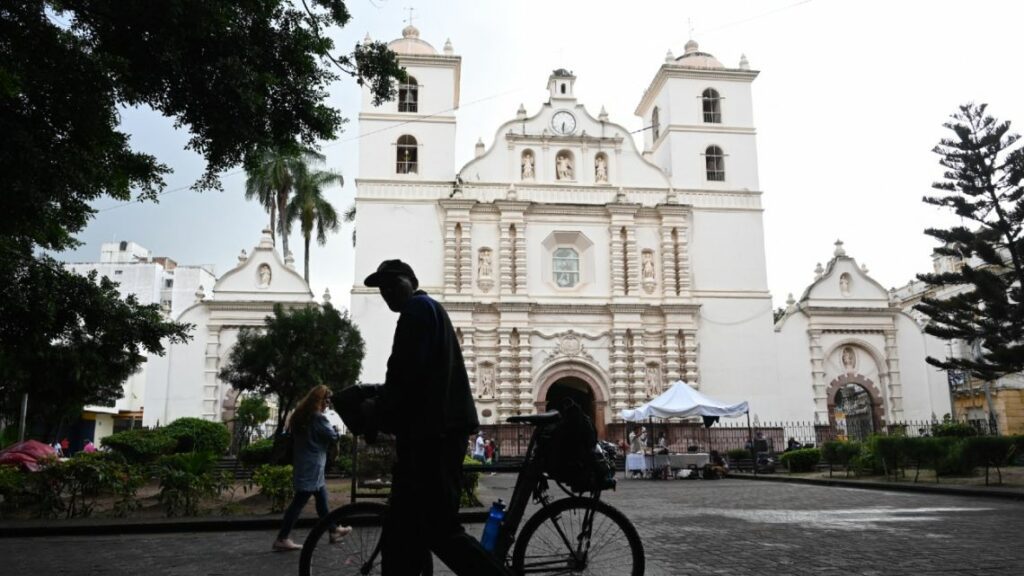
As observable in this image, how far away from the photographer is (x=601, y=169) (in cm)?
2986

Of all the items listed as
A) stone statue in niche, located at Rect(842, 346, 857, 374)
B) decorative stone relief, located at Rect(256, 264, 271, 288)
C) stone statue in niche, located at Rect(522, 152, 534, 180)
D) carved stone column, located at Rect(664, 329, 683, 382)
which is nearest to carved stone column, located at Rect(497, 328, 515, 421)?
carved stone column, located at Rect(664, 329, 683, 382)

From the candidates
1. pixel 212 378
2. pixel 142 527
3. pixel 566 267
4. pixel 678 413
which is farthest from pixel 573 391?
pixel 142 527

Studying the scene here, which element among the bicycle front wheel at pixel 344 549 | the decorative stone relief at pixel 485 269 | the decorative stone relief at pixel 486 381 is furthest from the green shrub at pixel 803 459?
the bicycle front wheel at pixel 344 549

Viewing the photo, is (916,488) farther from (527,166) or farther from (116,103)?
(527,166)

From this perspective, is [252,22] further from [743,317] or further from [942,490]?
[743,317]

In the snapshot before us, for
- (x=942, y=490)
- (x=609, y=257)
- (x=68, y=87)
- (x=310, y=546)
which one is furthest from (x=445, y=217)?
(x=310, y=546)

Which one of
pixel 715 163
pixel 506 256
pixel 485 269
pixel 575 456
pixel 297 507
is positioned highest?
pixel 715 163

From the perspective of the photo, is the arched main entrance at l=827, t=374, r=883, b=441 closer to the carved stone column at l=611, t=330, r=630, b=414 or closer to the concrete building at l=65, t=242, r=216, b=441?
the carved stone column at l=611, t=330, r=630, b=414

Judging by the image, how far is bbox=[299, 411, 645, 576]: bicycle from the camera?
4277mm

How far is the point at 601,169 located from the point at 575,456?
26408 mm

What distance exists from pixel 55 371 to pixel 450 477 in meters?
13.1

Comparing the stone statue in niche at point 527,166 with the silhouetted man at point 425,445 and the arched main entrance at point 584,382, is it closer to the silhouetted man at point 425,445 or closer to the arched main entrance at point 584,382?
the arched main entrance at point 584,382

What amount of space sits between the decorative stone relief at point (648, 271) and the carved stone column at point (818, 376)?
20.8 feet

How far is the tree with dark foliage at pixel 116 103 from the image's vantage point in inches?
284
